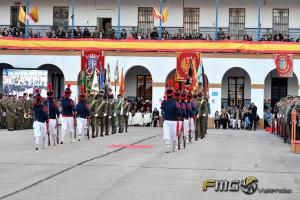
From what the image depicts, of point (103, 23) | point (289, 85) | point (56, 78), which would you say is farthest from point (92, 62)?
point (289, 85)

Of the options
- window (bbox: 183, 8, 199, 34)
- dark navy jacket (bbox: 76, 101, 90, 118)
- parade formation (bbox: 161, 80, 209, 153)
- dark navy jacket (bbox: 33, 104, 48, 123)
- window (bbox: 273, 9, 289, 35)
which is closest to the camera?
parade formation (bbox: 161, 80, 209, 153)

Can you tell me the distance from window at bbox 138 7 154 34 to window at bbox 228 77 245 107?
755 cm

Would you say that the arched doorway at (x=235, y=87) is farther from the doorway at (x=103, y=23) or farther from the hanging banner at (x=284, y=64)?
the doorway at (x=103, y=23)

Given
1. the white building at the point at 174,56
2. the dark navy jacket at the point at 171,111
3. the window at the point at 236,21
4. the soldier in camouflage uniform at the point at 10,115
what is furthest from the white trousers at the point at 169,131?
the window at the point at 236,21

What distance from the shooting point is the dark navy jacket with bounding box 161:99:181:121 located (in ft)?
76.7

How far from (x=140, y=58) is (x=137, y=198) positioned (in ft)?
119

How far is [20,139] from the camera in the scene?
29125 mm

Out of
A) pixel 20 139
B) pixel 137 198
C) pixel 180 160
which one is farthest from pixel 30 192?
pixel 20 139

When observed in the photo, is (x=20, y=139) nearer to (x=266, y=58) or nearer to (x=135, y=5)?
(x=266, y=58)

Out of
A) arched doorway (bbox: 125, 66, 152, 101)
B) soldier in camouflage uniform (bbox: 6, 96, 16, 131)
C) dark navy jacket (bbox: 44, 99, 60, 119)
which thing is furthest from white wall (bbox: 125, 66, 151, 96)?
dark navy jacket (bbox: 44, 99, 60, 119)

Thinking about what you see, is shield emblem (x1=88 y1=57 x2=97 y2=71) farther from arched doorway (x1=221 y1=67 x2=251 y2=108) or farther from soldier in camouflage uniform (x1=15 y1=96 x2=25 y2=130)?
arched doorway (x1=221 y1=67 x2=251 y2=108)

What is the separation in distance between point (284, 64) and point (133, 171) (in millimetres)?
31618

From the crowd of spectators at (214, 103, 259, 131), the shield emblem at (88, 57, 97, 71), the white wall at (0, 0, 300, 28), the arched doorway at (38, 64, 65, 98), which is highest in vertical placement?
the white wall at (0, 0, 300, 28)

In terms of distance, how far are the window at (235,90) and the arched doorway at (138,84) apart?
18.5 feet
